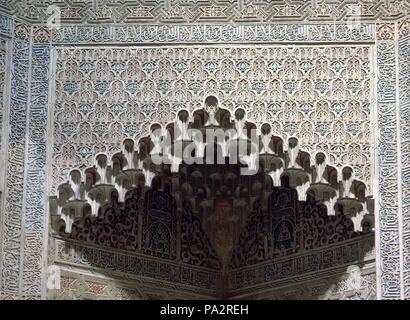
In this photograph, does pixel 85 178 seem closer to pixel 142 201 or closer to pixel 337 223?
pixel 142 201

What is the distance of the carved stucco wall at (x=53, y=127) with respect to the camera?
41.7 ft

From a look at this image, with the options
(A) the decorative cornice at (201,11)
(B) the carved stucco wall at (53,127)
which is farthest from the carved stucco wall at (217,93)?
(A) the decorative cornice at (201,11)

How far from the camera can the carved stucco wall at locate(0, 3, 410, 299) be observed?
12.7m

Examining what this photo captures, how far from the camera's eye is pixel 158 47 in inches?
514

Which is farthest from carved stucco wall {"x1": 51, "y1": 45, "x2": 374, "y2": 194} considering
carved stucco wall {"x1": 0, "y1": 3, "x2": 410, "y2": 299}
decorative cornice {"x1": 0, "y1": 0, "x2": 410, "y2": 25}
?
decorative cornice {"x1": 0, "y1": 0, "x2": 410, "y2": 25}

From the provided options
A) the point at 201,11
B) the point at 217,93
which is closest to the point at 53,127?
the point at 217,93

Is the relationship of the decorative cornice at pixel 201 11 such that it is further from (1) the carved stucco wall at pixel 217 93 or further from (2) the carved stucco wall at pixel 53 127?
(1) the carved stucco wall at pixel 217 93

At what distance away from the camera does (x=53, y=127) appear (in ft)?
42.5

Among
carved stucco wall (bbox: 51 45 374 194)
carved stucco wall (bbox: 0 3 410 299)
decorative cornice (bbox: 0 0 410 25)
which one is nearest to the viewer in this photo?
carved stucco wall (bbox: 0 3 410 299)

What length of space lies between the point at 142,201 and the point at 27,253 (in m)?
1.02

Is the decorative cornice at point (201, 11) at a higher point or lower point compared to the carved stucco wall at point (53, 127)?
higher

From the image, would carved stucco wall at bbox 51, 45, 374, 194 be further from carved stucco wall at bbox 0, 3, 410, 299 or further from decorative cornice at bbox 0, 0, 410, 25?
decorative cornice at bbox 0, 0, 410, 25

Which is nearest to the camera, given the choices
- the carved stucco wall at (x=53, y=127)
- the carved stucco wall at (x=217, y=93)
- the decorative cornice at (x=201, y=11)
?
the carved stucco wall at (x=53, y=127)

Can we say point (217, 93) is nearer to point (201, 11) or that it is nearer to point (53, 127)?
point (201, 11)
